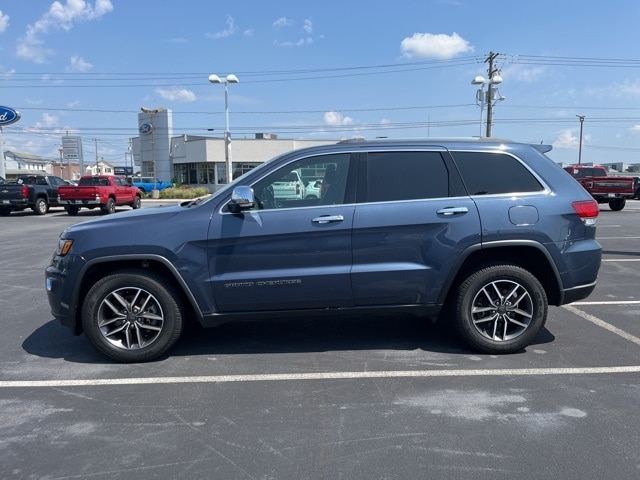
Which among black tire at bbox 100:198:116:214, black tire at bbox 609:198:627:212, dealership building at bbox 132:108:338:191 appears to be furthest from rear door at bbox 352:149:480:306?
dealership building at bbox 132:108:338:191

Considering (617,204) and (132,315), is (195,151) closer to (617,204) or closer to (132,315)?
(617,204)

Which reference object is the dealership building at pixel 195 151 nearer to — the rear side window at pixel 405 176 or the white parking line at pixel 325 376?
the rear side window at pixel 405 176

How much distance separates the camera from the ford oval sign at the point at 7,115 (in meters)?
29.5

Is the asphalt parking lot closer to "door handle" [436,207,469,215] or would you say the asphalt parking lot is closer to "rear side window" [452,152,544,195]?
"door handle" [436,207,469,215]

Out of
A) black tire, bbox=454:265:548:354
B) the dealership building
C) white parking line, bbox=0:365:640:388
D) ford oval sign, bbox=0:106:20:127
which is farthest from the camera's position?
the dealership building

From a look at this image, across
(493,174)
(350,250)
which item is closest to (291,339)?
(350,250)

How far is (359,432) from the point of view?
3.36 metres

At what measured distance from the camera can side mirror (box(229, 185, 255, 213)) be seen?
169 inches

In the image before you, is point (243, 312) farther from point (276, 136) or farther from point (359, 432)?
point (276, 136)

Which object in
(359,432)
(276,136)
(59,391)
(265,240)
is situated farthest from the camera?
(276,136)

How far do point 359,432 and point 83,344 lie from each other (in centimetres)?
Result: 318

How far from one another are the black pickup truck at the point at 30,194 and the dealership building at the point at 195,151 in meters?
26.4

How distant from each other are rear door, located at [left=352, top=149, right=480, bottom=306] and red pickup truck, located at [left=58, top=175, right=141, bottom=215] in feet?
65.6

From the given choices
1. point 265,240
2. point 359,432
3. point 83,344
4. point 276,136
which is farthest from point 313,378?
point 276,136
